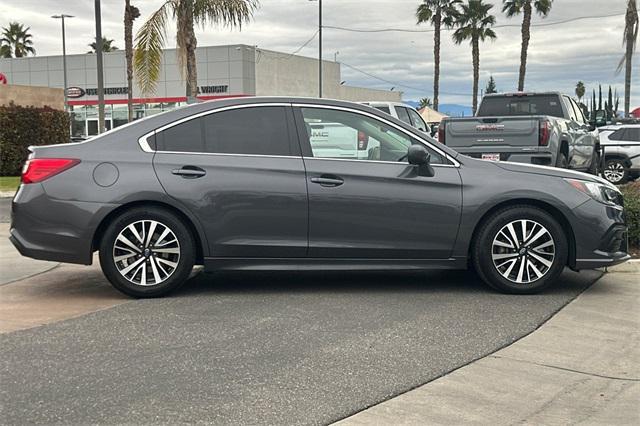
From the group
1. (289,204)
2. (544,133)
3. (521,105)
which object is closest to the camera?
(289,204)

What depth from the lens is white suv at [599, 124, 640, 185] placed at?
18625 mm

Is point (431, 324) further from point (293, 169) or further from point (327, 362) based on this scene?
point (293, 169)

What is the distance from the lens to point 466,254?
21.0 ft

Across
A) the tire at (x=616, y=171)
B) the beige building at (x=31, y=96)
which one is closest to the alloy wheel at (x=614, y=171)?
the tire at (x=616, y=171)

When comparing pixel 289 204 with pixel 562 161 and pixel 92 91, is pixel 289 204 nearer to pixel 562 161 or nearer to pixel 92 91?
pixel 562 161

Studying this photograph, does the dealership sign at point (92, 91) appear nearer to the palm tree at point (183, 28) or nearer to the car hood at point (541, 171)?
the palm tree at point (183, 28)

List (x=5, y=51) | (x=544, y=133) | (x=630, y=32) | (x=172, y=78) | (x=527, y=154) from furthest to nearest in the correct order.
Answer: (x=5, y=51), (x=172, y=78), (x=630, y=32), (x=527, y=154), (x=544, y=133)

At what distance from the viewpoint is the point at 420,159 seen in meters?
6.27

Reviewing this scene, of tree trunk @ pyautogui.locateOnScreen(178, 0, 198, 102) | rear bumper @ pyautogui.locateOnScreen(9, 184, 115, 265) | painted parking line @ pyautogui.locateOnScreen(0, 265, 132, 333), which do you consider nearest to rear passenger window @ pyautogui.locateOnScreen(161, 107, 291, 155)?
rear bumper @ pyautogui.locateOnScreen(9, 184, 115, 265)

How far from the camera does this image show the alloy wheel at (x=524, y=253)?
636 centimetres

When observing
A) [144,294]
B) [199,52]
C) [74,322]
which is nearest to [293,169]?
[144,294]

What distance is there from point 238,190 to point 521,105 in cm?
849

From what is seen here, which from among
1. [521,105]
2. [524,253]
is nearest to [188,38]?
[521,105]

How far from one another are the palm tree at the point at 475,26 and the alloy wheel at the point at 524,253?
45.5m
